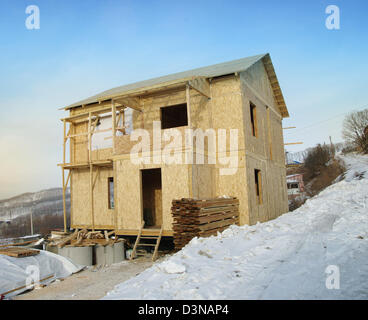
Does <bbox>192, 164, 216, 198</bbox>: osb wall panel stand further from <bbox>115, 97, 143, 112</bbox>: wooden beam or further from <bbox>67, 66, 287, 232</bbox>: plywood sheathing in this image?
<bbox>115, 97, 143, 112</bbox>: wooden beam

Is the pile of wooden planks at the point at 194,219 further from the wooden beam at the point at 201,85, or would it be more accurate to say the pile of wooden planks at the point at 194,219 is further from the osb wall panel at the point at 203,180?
the wooden beam at the point at 201,85

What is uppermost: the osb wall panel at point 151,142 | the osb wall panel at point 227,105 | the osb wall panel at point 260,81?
the osb wall panel at point 260,81

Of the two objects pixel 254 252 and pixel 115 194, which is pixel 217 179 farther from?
pixel 254 252

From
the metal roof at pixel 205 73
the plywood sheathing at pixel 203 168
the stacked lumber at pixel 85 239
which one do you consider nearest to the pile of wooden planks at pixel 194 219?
the plywood sheathing at pixel 203 168

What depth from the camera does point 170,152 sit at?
1219 cm

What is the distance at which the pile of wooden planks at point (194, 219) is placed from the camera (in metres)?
10.0

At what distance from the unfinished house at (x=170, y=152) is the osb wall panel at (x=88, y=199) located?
0.19ft

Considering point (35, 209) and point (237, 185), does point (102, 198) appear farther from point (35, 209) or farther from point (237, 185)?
point (35, 209)

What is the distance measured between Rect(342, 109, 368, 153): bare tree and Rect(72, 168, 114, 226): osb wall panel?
4179 centimetres

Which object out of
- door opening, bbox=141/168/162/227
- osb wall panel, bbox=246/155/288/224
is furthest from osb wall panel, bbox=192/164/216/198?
door opening, bbox=141/168/162/227

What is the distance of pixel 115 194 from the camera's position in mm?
13484

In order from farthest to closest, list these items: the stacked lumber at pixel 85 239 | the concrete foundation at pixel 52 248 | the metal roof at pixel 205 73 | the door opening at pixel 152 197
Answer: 1. the door opening at pixel 152 197
2. the concrete foundation at pixel 52 248
3. the stacked lumber at pixel 85 239
4. the metal roof at pixel 205 73

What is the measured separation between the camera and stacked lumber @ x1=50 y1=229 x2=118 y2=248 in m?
13.6

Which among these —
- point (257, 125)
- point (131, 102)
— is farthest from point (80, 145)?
point (257, 125)
